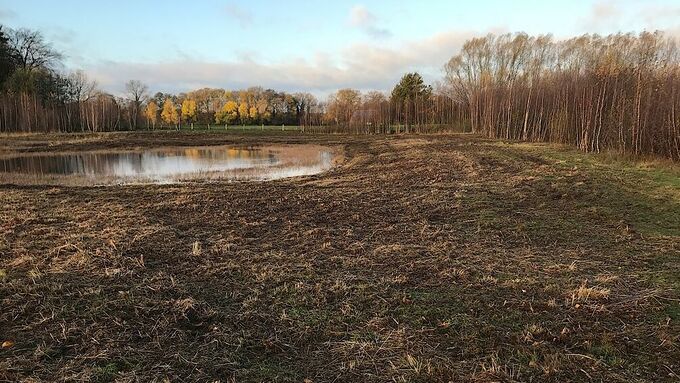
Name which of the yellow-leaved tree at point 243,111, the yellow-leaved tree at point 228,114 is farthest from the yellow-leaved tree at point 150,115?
the yellow-leaved tree at point 243,111

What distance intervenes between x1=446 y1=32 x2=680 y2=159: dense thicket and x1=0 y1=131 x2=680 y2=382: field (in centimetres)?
963

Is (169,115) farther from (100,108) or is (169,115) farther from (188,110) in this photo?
(100,108)

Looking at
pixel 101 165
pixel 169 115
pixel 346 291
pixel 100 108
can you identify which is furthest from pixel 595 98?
pixel 169 115

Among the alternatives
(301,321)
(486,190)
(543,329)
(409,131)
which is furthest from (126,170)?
(409,131)

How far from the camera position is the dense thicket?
17.9 metres

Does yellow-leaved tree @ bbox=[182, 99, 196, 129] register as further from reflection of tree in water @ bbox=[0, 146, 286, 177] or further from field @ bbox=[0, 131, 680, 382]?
field @ bbox=[0, 131, 680, 382]

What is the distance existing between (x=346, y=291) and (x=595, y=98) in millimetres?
22614

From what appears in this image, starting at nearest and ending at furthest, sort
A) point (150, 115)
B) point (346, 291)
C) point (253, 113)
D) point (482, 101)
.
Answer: point (346, 291), point (482, 101), point (150, 115), point (253, 113)

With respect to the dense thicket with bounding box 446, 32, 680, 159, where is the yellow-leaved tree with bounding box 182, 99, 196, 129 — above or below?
above

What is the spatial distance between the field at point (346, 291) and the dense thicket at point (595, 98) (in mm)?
9633

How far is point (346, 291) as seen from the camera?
4984 millimetres

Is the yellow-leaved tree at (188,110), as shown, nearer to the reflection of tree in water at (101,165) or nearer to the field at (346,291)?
the reflection of tree in water at (101,165)

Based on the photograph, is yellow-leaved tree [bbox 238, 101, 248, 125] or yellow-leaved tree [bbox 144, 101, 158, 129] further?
yellow-leaved tree [bbox 238, 101, 248, 125]

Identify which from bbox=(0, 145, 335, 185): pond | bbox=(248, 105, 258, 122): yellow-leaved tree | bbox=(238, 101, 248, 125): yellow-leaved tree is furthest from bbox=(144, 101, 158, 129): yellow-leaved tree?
bbox=(0, 145, 335, 185): pond
